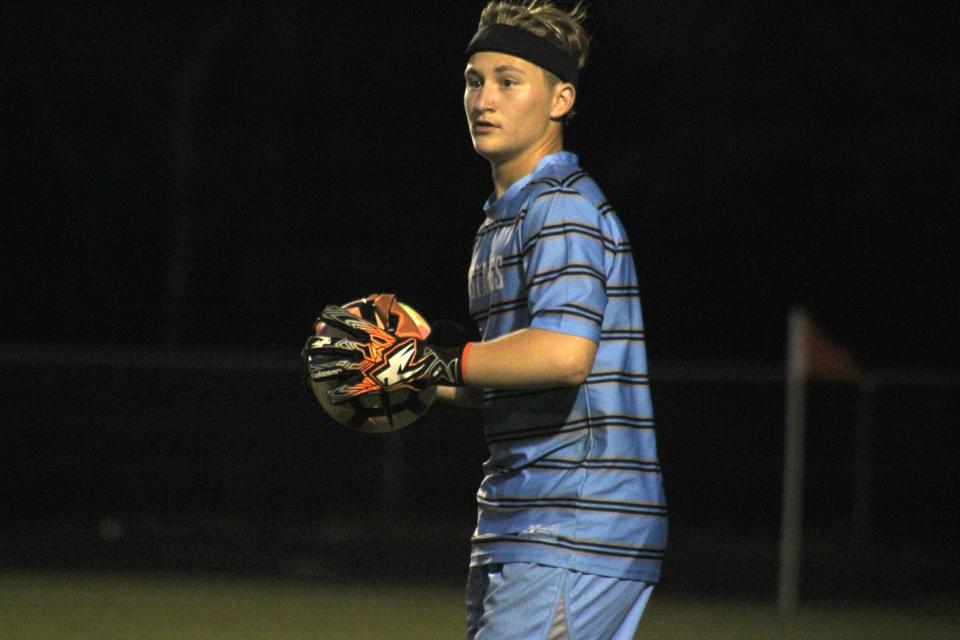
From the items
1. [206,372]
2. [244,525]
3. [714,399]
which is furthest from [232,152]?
[714,399]

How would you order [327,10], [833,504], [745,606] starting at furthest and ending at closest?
1. [327,10]
2. [833,504]
3. [745,606]

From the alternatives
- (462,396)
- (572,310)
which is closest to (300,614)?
(462,396)

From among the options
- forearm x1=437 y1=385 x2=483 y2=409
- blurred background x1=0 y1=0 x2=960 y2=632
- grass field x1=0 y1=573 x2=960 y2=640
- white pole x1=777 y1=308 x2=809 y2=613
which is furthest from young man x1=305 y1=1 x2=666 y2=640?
blurred background x1=0 y1=0 x2=960 y2=632

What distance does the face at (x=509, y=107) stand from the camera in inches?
139

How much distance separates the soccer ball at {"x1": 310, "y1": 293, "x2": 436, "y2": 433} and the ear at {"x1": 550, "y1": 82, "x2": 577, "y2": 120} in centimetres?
61

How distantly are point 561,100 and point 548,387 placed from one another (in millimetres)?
743

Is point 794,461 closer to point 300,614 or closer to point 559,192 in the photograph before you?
point 300,614

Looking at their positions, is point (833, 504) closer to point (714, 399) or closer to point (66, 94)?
point (714, 399)

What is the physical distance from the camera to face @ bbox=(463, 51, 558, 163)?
11.6ft

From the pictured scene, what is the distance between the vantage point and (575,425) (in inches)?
131

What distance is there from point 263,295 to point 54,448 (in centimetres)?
446

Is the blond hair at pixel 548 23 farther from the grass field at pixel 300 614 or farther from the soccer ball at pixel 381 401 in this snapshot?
the grass field at pixel 300 614

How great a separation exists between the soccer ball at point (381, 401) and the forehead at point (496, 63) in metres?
0.61

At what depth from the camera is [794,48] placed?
18703mm
